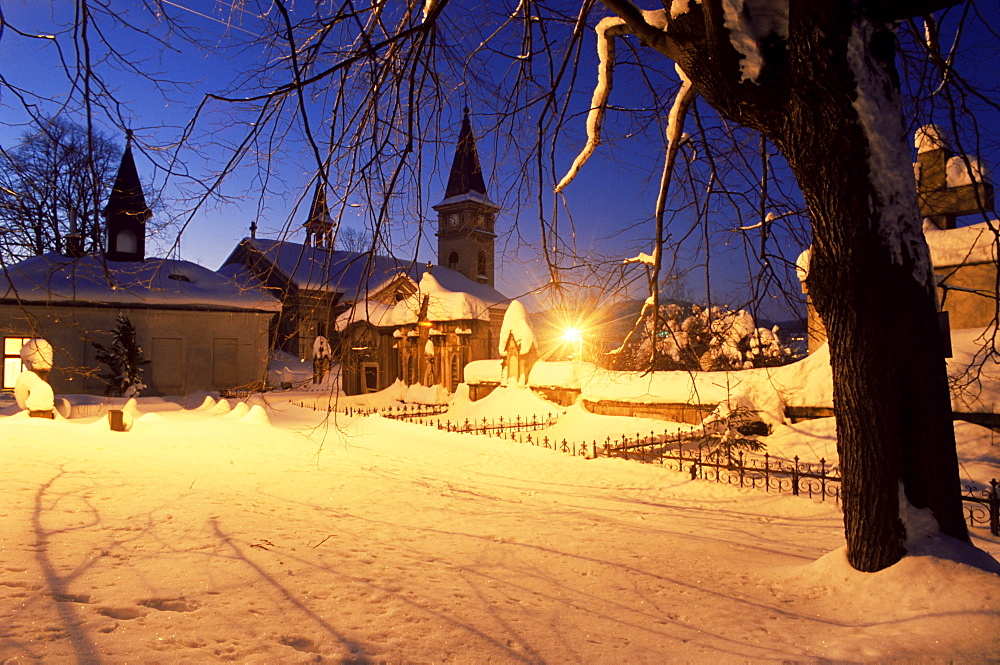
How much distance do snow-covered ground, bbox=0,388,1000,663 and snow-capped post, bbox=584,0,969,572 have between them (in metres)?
0.48

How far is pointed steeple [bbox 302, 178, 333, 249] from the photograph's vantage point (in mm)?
4453

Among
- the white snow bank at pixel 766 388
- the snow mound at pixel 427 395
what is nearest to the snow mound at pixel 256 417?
the white snow bank at pixel 766 388

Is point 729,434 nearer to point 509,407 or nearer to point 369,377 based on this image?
point 509,407

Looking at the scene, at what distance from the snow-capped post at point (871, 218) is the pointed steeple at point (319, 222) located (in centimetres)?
300

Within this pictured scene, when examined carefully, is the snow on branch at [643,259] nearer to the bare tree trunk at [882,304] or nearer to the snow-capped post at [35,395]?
the bare tree trunk at [882,304]

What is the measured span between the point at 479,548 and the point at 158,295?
27.4 m

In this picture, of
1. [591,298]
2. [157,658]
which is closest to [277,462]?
[591,298]

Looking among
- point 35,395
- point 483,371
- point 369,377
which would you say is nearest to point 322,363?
point 35,395

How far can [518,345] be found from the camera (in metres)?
20.6

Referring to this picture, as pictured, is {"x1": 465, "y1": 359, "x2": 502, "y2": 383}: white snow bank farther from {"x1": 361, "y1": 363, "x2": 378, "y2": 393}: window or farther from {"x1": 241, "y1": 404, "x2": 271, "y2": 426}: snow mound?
{"x1": 241, "y1": 404, "x2": 271, "y2": 426}: snow mound

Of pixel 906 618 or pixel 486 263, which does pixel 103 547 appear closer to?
pixel 906 618

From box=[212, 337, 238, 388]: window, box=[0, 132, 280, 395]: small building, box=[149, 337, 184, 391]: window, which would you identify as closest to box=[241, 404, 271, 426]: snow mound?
box=[0, 132, 280, 395]: small building

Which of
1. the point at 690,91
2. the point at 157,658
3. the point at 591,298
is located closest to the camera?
the point at 157,658

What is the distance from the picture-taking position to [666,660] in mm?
3426
